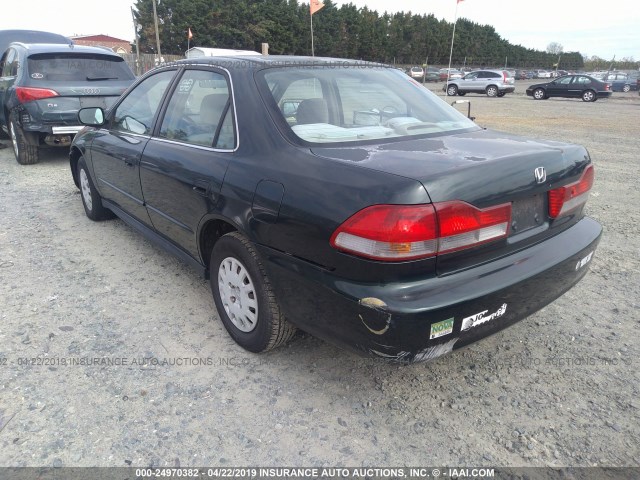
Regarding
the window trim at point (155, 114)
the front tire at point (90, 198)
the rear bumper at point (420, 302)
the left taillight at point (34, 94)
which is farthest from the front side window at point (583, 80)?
the rear bumper at point (420, 302)

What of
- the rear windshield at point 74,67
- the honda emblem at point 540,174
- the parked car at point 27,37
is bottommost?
the honda emblem at point 540,174

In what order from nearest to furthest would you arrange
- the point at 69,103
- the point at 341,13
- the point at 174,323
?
the point at 174,323, the point at 69,103, the point at 341,13

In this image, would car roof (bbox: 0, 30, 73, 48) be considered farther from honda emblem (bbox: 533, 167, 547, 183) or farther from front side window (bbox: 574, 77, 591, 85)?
front side window (bbox: 574, 77, 591, 85)

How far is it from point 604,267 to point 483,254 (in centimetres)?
237

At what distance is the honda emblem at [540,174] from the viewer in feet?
7.25

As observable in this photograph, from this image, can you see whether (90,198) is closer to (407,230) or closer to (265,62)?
(265,62)

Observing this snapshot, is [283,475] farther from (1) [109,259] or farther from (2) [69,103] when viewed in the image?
(2) [69,103]

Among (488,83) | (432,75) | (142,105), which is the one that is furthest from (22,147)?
(432,75)

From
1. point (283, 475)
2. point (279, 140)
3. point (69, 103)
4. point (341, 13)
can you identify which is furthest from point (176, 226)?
point (341, 13)

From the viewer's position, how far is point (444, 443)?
2.10 m

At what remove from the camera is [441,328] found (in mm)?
→ 1928

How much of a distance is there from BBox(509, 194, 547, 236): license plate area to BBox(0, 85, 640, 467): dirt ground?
2.77 feet

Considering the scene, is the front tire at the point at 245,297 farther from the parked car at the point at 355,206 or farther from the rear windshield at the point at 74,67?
the rear windshield at the point at 74,67

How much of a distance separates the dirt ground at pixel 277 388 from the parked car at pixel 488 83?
27132 millimetres
